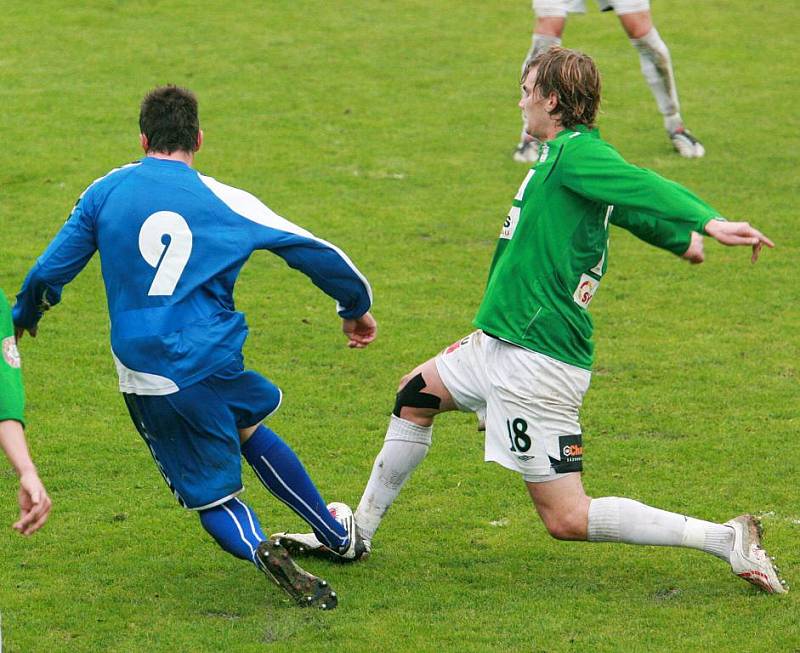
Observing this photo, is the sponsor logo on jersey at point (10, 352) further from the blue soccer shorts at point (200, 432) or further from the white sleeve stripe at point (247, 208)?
the white sleeve stripe at point (247, 208)

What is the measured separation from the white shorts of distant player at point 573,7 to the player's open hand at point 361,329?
596 cm

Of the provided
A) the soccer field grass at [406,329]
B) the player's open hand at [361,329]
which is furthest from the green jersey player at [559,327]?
the player's open hand at [361,329]

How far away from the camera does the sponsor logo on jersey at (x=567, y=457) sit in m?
4.77

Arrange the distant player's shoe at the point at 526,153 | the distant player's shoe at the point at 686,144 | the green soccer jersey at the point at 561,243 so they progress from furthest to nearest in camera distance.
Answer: the distant player's shoe at the point at 686,144
the distant player's shoe at the point at 526,153
the green soccer jersey at the point at 561,243

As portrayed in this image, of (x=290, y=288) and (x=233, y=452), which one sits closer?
(x=233, y=452)

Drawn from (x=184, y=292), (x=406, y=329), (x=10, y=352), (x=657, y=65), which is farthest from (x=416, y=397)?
(x=657, y=65)

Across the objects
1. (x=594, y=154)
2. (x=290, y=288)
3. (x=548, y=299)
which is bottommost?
(x=290, y=288)

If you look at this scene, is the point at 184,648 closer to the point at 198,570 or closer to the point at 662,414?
the point at 198,570

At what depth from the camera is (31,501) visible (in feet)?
11.6

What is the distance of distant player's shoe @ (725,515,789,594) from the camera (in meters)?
4.80

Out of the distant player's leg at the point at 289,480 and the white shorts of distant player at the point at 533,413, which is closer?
the white shorts of distant player at the point at 533,413

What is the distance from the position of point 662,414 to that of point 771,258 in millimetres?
2729

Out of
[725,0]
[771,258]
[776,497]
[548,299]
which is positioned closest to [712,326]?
[771,258]

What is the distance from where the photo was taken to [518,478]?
6.11 meters
